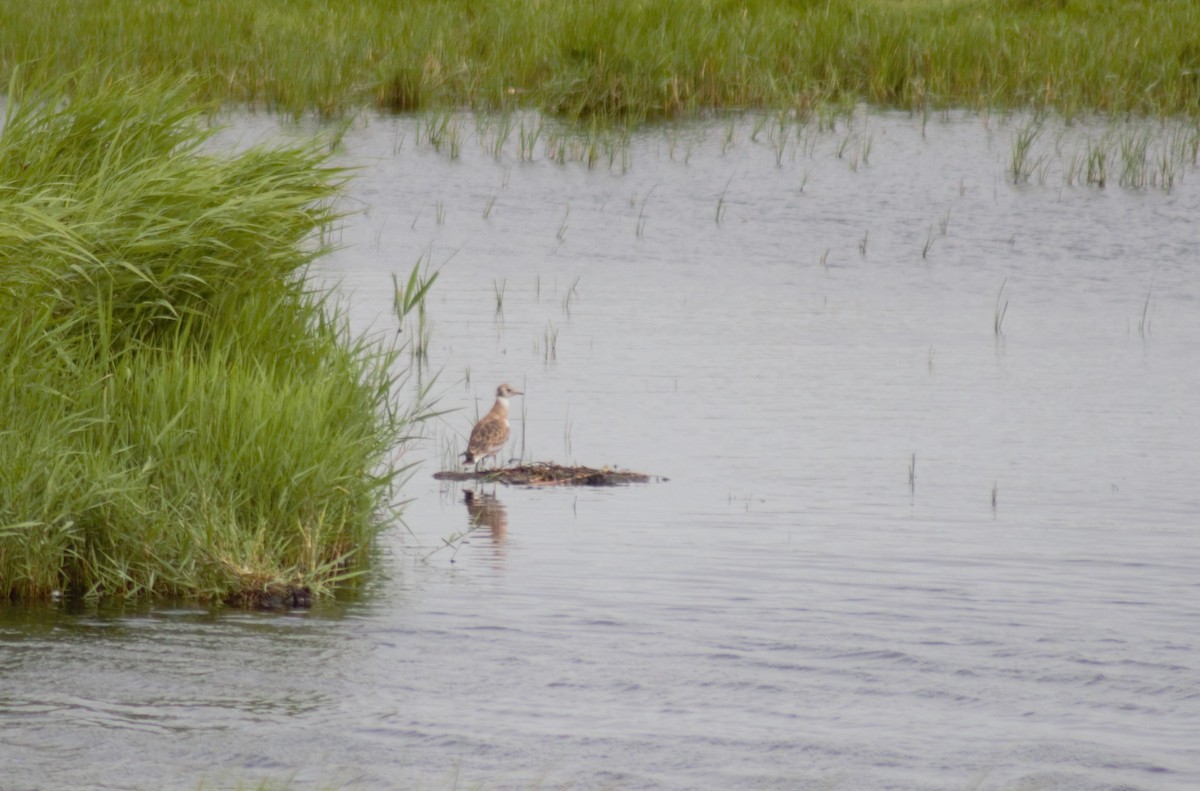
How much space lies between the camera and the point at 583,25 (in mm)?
24812

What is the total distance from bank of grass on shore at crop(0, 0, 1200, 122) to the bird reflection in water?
1460 cm

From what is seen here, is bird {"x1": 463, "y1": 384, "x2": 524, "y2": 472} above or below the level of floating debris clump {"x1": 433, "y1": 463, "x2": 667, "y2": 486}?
above

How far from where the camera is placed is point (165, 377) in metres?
8.31

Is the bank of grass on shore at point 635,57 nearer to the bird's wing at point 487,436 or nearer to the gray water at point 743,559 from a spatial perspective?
the gray water at point 743,559

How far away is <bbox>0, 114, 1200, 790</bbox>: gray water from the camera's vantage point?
20.7ft

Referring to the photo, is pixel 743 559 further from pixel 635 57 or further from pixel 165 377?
pixel 635 57

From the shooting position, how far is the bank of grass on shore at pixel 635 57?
24.7m

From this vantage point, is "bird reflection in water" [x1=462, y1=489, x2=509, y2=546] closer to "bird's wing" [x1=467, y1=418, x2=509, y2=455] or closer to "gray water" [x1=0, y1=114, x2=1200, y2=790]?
"gray water" [x1=0, y1=114, x2=1200, y2=790]

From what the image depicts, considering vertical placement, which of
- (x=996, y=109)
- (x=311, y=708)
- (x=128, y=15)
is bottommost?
(x=311, y=708)

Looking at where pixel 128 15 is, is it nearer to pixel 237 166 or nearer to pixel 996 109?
pixel 996 109

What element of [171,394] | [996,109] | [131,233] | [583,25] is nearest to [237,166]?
[131,233]

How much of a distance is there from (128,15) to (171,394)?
66.3 feet

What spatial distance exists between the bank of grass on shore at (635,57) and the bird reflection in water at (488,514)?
1460 cm

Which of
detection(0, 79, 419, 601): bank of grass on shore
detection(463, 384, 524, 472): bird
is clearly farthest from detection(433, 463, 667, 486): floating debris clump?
detection(0, 79, 419, 601): bank of grass on shore
